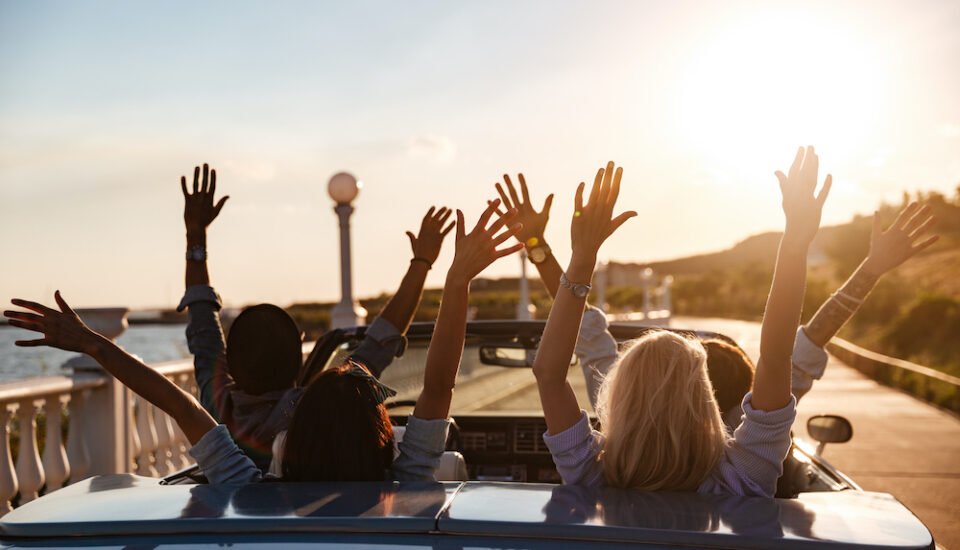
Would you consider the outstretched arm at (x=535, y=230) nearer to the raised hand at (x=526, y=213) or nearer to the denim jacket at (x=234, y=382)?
the raised hand at (x=526, y=213)

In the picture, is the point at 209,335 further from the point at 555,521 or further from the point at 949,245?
the point at 949,245

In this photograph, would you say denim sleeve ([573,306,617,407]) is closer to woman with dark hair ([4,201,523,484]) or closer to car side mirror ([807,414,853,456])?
woman with dark hair ([4,201,523,484])

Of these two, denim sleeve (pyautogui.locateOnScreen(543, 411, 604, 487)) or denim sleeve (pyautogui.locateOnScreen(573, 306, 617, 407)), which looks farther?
denim sleeve (pyautogui.locateOnScreen(573, 306, 617, 407))

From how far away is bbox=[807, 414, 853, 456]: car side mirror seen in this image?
3619mm

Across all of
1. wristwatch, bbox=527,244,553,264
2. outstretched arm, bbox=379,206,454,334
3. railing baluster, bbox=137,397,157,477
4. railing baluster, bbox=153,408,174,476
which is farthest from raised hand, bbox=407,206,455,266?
railing baluster, bbox=153,408,174,476

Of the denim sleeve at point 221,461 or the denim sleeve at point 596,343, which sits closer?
the denim sleeve at point 221,461

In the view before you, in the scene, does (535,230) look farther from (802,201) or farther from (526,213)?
(802,201)

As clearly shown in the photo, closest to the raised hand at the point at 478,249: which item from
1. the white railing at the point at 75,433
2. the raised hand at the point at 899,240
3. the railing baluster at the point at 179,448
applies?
the raised hand at the point at 899,240

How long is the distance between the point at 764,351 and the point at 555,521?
0.91 metres

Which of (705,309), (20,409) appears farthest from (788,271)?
(705,309)

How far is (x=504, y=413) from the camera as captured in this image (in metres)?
4.61

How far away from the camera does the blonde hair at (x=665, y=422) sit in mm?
2152

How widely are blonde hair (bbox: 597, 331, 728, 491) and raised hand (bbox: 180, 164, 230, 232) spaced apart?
2139mm

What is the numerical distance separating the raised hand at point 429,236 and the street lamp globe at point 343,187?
8.11 metres
